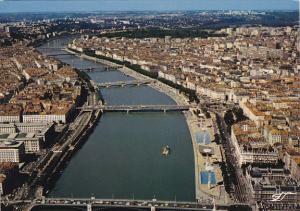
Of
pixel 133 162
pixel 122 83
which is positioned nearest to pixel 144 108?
pixel 122 83

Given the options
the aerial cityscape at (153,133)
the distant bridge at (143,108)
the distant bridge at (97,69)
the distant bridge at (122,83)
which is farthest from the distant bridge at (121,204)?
the distant bridge at (97,69)

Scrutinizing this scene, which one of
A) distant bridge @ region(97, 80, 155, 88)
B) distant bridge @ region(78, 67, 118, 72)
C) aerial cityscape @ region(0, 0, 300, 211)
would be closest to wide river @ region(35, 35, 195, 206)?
aerial cityscape @ region(0, 0, 300, 211)

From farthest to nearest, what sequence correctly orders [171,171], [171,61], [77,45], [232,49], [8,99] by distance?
[77,45]
[232,49]
[171,61]
[8,99]
[171,171]

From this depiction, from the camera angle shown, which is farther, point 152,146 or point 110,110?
point 110,110

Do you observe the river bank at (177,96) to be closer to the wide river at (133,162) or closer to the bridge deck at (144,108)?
the wide river at (133,162)

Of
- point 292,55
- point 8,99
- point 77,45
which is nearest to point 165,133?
point 8,99

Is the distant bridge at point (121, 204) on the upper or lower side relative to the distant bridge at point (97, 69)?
upper

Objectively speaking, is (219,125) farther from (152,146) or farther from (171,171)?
(171,171)
